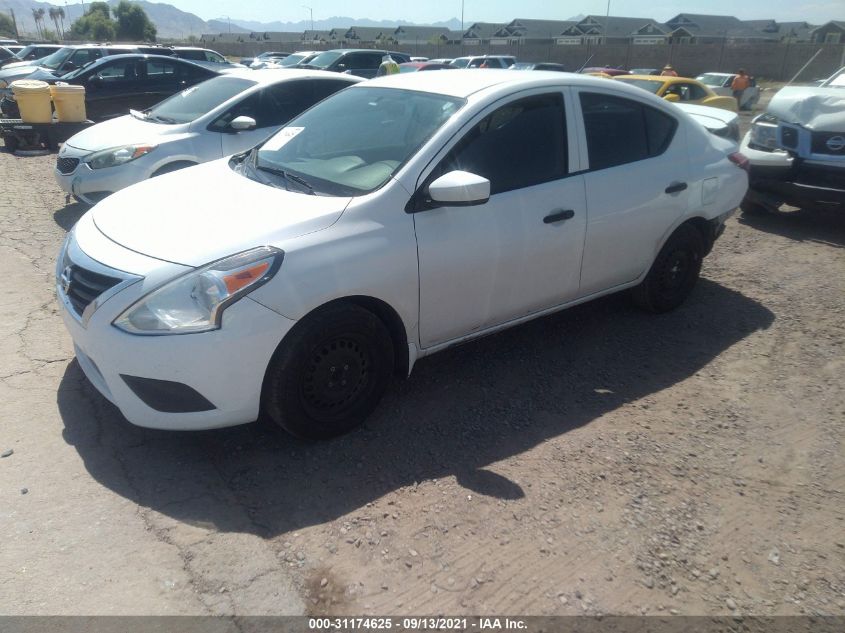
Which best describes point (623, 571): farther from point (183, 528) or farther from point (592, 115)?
point (592, 115)

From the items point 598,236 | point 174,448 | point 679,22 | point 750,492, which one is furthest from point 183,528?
point 679,22

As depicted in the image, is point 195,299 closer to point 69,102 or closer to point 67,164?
point 67,164

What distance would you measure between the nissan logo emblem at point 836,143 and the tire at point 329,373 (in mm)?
5787

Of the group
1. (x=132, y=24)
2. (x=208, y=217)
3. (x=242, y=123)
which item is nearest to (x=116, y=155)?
(x=242, y=123)

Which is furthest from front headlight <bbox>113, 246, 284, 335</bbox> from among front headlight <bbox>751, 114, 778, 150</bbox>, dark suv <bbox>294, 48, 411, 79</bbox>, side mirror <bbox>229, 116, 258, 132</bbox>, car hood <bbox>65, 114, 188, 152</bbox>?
dark suv <bbox>294, 48, 411, 79</bbox>

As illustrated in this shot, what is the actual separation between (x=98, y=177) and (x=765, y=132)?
7.27 meters

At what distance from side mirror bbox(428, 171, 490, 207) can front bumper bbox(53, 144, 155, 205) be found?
4.66m

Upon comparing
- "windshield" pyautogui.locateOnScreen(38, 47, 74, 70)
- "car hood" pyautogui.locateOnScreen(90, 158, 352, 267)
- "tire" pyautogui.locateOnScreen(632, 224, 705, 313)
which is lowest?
"tire" pyautogui.locateOnScreen(632, 224, 705, 313)

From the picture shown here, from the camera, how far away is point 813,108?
712 cm

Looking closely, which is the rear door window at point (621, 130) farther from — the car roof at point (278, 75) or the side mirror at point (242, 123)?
the car roof at point (278, 75)

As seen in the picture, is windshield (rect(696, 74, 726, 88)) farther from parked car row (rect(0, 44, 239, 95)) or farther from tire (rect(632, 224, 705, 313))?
tire (rect(632, 224, 705, 313))

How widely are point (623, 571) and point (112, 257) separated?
8.73 feet

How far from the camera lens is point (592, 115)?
4.25 metres

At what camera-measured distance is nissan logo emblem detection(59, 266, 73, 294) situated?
3.35 metres
